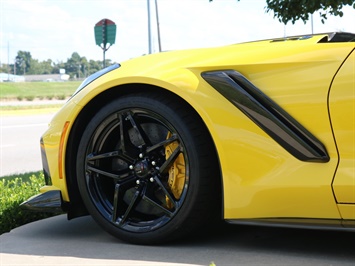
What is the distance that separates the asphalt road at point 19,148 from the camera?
26.6 feet

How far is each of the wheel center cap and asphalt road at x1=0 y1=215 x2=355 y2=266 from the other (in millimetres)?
390

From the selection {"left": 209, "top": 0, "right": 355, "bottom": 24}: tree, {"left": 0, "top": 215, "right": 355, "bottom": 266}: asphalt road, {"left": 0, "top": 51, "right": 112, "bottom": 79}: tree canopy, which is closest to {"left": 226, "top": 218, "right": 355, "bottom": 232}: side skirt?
{"left": 0, "top": 215, "right": 355, "bottom": 266}: asphalt road

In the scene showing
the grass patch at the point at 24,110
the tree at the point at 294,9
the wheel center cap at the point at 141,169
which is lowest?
the grass patch at the point at 24,110

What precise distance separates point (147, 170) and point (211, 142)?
1.32 feet

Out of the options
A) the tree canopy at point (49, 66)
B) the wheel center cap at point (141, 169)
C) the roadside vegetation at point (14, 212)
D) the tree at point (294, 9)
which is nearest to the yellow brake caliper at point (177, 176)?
the wheel center cap at point (141, 169)

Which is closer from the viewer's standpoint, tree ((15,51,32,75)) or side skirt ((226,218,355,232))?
side skirt ((226,218,355,232))

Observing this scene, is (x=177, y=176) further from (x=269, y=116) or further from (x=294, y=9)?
(x=294, y=9)

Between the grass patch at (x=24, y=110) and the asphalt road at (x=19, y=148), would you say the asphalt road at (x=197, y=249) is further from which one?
the grass patch at (x=24, y=110)

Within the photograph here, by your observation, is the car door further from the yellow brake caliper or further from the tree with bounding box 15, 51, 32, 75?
the tree with bounding box 15, 51, 32, 75

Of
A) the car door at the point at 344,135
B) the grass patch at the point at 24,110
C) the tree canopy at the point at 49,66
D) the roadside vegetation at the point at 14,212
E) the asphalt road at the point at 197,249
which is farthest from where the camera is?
the tree canopy at the point at 49,66

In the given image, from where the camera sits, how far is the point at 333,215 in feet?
9.32

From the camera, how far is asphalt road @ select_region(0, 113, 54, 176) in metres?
8.11

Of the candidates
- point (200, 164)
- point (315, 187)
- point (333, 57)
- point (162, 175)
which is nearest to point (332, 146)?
point (315, 187)

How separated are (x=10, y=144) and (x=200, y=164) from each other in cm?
876
